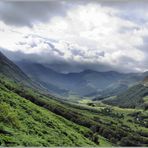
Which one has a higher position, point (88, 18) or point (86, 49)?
point (88, 18)

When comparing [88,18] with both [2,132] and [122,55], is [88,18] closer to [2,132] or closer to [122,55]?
[122,55]

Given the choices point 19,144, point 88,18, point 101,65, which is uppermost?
point 88,18

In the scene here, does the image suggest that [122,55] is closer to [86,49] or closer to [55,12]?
[86,49]

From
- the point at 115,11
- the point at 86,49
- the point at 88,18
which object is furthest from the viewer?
the point at 86,49

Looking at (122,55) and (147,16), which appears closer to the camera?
(147,16)

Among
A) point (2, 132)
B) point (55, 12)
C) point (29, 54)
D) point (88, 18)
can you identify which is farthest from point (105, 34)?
point (2, 132)

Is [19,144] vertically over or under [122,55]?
under

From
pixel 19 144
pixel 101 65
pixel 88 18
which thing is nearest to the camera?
pixel 19 144

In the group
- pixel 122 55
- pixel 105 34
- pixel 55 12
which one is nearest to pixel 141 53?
pixel 122 55

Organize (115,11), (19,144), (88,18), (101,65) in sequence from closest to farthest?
(19,144), (115,11), (88,18), (101,65)
